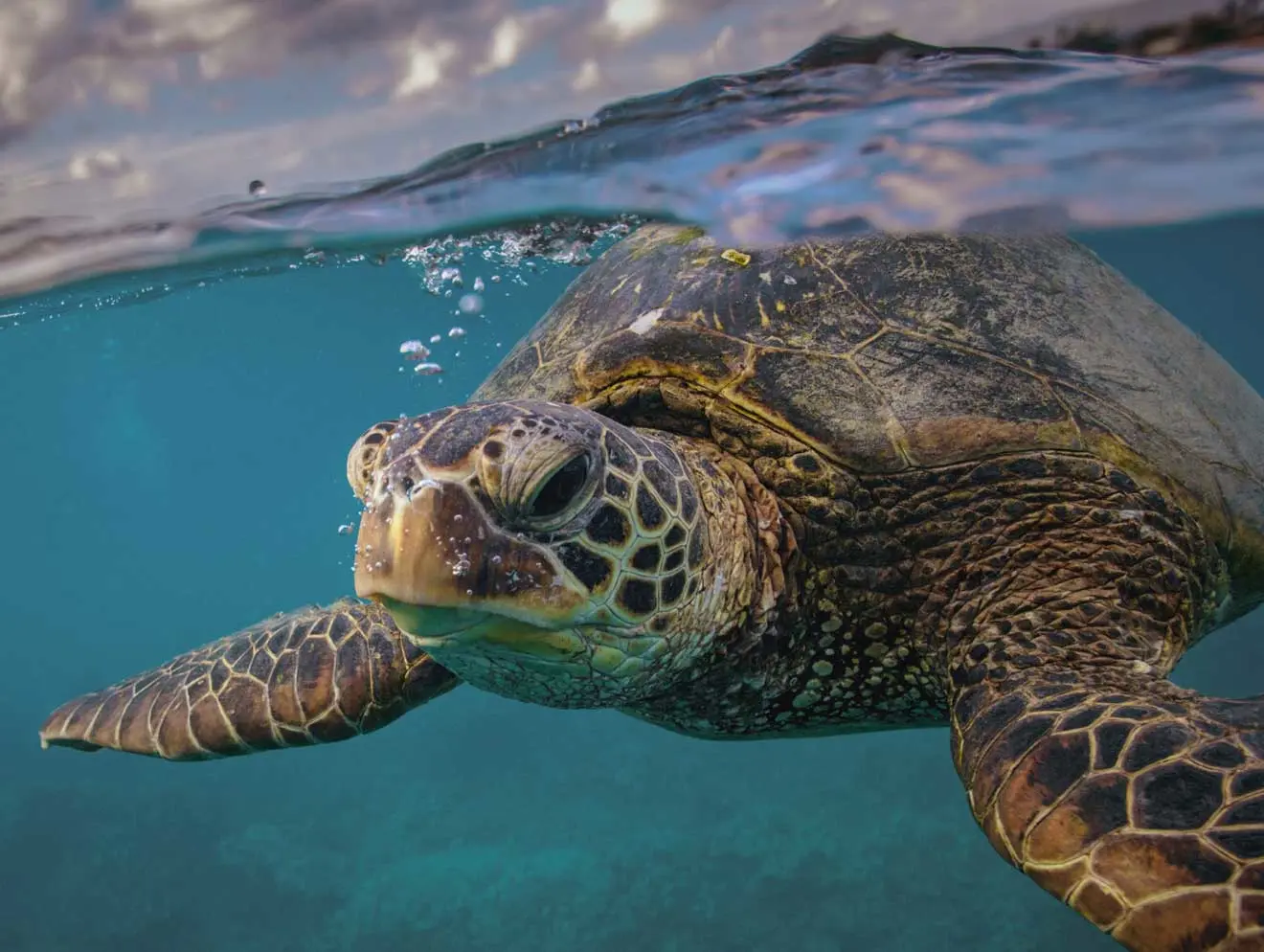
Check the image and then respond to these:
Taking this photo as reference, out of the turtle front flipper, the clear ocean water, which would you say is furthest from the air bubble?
the turtle front flipper

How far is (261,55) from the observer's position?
395cm

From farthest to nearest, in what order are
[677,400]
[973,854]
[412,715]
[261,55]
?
[412,715], [973,854], [261,55], [677,400]

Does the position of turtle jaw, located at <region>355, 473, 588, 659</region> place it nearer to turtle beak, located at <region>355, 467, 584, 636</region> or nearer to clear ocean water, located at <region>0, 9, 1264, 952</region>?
turtle beak, located at <region>355, 467, 584, 636</region>

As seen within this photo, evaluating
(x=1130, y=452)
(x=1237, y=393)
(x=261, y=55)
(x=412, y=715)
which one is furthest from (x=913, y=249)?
(x=412, y=715)

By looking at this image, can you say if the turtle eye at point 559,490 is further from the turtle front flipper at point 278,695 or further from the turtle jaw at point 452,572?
the turtle front flipper at point 278,695

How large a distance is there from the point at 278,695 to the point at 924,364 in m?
2.95

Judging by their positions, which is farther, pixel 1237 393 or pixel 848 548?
pixel 1237 393

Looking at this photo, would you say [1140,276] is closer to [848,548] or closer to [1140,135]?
[1140,135]

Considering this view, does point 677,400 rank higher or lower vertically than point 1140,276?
higher

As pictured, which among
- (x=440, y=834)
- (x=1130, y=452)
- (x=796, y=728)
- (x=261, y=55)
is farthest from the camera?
(x=440, y=834)

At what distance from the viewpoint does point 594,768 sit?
14.3m

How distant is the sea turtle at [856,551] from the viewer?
2.01 metres

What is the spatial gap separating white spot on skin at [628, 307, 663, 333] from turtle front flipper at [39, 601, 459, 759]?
4.94 ft

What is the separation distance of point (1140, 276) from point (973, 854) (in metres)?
19.0
